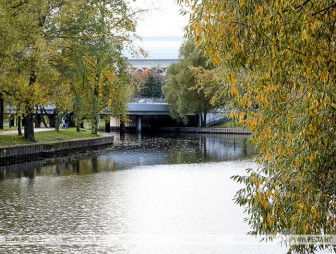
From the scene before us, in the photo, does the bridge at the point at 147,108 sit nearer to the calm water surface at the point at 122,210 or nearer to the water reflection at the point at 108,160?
the water reflection at the point at 108,160

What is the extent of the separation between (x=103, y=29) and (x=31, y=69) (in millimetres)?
4716

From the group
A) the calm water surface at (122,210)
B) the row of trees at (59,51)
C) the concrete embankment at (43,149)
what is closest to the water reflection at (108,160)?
the calm water surface at (122,210)

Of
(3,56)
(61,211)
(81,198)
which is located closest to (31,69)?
(3,56)

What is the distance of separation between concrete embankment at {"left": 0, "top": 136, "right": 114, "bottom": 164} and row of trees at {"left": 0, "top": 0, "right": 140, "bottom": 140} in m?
1.57

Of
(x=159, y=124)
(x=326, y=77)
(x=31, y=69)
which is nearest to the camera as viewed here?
(x=326, y=77)

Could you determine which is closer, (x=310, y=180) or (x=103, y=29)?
(x=310, y=180)

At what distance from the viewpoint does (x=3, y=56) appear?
27.4 m

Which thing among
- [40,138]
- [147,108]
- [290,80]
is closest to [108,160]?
[40,138]

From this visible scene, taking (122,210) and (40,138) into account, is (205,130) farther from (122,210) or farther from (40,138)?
(122,210)

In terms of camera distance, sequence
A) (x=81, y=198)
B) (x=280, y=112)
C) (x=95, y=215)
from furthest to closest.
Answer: (x=81, y=198) → (x=95, y=215) → (x=280, y=112)

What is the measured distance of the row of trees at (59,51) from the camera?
28594mm

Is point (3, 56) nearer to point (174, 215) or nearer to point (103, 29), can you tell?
point (103, 29)

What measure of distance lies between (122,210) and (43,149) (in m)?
18.0

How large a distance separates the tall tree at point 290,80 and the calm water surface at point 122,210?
404 cm
